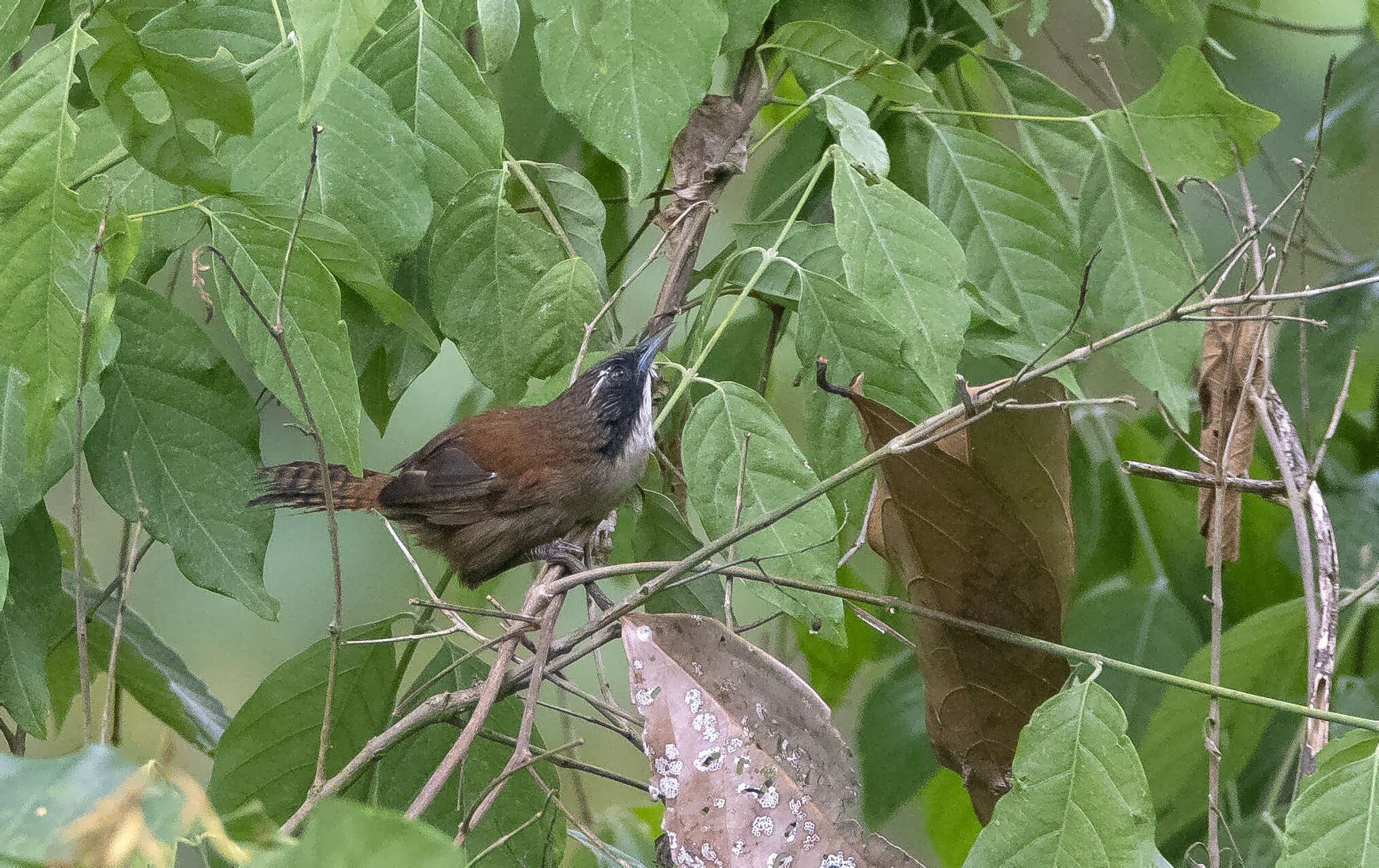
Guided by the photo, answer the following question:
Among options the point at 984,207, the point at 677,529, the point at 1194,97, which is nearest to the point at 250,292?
the point at 677,529

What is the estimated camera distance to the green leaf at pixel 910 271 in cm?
93

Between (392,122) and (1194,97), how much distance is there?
81 centimetres

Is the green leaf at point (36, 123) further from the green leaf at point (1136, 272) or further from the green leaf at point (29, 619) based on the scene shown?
the green leaf at point (1136, 272)

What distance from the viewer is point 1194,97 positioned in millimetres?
1095

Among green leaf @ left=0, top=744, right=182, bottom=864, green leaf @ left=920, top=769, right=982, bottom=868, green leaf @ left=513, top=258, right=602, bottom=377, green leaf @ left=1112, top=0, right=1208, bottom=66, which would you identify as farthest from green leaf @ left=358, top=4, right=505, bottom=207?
green leaf @ left=920, top=769, right=982, bottom=868

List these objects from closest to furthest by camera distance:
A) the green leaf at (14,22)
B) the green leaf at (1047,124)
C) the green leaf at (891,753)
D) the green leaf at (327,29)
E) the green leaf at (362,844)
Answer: the green leaf at (362,844) < the green leaf at (327,29) < the green leaf at (14,22) < the green leaf at (1047,124) < the green leaf at (891,753)

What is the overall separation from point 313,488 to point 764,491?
888 millimetres

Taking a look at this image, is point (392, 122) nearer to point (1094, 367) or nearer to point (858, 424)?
point (858, 424)

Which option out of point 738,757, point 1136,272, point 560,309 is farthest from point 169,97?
point 1136,272

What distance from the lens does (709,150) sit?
1312 mm

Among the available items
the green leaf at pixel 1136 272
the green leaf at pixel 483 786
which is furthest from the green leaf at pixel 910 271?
the green leaf at pixel 483 786

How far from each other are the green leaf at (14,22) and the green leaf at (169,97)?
0.34ft

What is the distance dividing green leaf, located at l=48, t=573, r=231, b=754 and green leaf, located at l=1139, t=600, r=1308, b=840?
121 cm

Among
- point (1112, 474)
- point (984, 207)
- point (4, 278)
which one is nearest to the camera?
point (4, 278)
